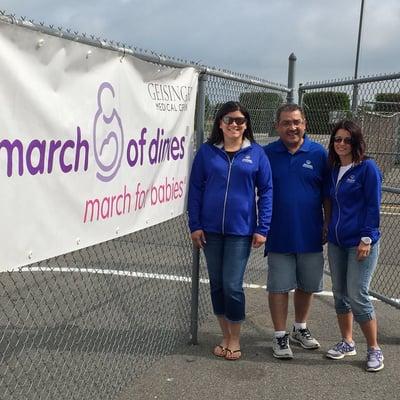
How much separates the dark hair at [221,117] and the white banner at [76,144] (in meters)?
0.31

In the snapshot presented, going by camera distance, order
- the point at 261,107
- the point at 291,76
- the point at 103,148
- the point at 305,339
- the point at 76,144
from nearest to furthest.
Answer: the point at 76,144
the point at 103,148
the point at 305,339
the point at 261,107
the point at 291,76

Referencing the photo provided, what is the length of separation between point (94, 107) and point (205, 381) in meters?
2.02

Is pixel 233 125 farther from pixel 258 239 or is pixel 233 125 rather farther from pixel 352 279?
pixel 352 279

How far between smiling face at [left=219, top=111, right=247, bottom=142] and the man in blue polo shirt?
41 centimetres

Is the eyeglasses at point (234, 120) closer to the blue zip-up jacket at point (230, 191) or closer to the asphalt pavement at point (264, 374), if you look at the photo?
the blue zip-up jacket at point (230, 191)

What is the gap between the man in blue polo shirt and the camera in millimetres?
3973

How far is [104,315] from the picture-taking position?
4789 millimetres

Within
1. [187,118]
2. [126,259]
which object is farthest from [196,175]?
[126,259]

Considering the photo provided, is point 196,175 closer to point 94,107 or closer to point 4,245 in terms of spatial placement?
Result: point 94,107

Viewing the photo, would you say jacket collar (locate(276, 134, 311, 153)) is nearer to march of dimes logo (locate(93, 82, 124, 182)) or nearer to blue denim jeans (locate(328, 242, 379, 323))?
blue denim jeans (locate(328, 242, 379, 323))

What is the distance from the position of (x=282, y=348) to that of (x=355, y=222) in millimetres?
1113

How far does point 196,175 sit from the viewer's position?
12.6 ft

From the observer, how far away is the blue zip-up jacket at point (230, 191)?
372cm

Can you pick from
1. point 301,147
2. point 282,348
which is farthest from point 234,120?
point 282,348
